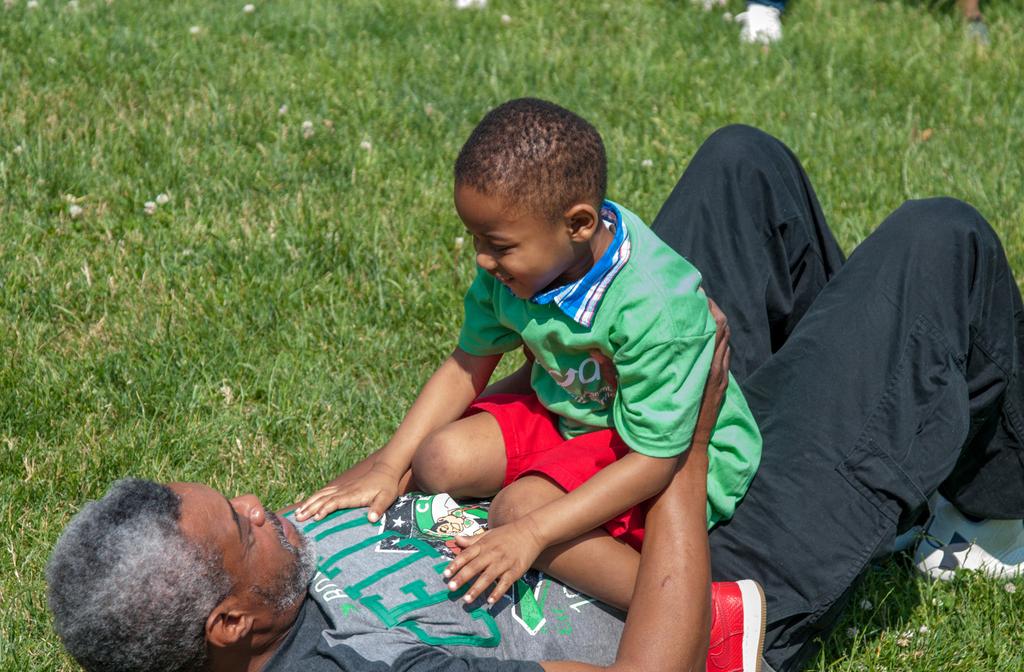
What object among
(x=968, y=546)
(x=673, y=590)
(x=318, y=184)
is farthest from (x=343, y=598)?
(x=318, y=184)

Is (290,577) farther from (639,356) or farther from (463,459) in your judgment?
(639,356)

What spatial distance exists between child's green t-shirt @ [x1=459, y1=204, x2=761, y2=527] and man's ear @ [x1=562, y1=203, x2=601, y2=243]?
115 millimetres

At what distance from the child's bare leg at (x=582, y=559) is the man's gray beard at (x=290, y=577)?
1.44 feet

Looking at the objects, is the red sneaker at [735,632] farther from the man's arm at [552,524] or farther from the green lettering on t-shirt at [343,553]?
the green lettering on t-shirt at [343,553]

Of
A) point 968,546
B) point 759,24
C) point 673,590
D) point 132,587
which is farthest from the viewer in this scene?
point 759,24

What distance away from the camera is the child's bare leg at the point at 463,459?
2.91 meters

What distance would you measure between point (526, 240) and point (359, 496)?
84 cm

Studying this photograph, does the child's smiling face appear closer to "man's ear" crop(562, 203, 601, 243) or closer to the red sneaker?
"man's ear" crop(562, 203, 601, 243)

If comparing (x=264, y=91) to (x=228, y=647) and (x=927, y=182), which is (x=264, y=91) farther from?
(x=228, y=647)

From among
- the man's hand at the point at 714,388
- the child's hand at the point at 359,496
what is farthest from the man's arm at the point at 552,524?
the child's hand at the point at 359,496

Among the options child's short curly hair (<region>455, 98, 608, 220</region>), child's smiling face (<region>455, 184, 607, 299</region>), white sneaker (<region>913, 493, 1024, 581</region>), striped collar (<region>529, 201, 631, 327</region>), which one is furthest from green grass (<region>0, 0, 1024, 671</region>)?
child's short curly hair (<region>455, 98, 608, 220</region>)

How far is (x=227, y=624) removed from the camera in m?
2.52

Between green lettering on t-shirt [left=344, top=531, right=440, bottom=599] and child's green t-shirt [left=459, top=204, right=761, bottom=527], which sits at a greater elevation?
child's green t-shirt [left=459, top=204, right=761, bottom=527]

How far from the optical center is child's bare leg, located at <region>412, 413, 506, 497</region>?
291 centimetres
